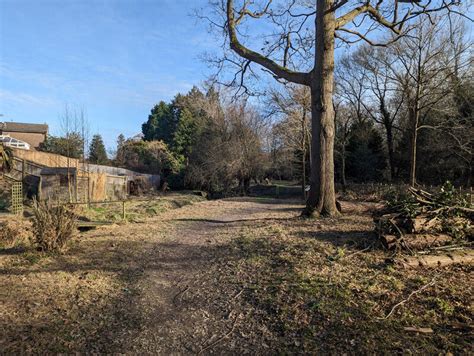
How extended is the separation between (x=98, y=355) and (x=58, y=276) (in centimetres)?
282

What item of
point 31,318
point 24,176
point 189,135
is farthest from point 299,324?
point 189,135

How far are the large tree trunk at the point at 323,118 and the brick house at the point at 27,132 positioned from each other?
63.7m

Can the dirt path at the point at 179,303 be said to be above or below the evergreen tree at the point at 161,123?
below

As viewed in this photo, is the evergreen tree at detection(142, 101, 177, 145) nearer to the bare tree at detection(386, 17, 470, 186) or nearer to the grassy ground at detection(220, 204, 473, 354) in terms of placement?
the bare tree at detection(386, 17, 470, 186)

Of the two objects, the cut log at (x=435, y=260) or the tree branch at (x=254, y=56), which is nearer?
the cut log at (x=435, y=260)

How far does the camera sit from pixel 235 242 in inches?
324

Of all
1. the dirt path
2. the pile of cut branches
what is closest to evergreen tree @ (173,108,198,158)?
the dirt path

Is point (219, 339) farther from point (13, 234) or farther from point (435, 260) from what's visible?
point (13, 234)

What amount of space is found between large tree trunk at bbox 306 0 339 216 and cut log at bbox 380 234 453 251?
4346mm

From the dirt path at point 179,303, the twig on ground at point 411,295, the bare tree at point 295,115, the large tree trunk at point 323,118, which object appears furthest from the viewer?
the bare tree at point 295,115

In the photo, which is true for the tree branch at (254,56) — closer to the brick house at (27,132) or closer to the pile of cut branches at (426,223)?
the pile of cut branches at (426,223)

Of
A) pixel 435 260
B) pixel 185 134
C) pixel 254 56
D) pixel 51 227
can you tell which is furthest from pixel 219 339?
pixel 185 134

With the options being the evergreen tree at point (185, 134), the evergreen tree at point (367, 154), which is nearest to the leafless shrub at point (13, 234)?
the evergreen tree at point (367, 154)

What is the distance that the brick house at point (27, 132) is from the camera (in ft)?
207
